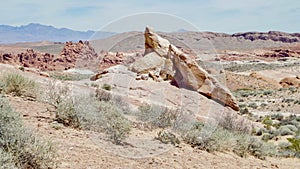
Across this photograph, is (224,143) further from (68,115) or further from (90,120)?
(68,115)

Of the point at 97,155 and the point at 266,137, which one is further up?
the point at 97,155

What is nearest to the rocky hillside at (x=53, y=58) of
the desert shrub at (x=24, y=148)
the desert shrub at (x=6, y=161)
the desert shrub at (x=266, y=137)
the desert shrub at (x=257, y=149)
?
the desert shrub at (x=266, y=137)

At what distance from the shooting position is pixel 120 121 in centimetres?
832

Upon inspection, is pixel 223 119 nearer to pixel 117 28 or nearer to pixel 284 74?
pixel 117 28

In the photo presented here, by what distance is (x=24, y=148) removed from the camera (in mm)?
5289

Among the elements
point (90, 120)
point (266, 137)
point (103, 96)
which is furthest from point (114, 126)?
point (266, 137)

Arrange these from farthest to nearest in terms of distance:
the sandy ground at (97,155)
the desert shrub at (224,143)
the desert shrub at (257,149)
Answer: the desert shrub at (257,149)
the desert shrub at (224,143)
the sandy ground at (97,155)

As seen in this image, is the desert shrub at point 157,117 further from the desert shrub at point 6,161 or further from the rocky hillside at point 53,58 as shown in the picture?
the rocky hillside at point 53,58

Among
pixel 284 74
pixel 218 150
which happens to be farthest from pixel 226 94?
pixel 284 74

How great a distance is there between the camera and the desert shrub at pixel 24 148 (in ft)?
17.0

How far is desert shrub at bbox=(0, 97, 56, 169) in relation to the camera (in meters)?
5.19

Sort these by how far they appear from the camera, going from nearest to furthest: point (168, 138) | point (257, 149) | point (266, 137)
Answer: point (168, 138) → point (257, 149) → point (266, 137)

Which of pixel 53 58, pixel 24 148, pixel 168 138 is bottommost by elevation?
pixel 53 58

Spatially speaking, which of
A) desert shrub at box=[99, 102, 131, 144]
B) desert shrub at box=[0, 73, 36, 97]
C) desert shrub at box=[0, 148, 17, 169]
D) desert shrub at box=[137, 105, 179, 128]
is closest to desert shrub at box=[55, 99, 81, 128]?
desert shrub at box=[99, 102, 131, 144]
